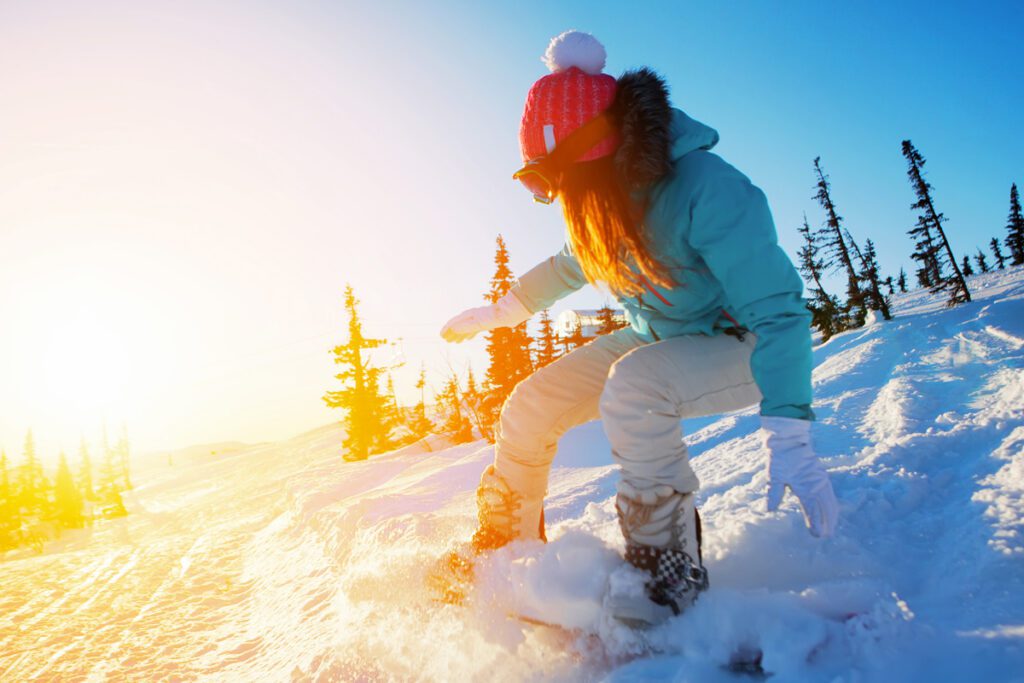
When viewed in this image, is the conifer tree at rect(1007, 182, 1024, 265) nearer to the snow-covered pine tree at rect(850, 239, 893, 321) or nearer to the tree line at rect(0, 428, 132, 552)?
the snow-covered pine tree at rect(850, 239, 893, 321)

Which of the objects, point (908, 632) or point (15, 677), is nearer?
point (908, 632)

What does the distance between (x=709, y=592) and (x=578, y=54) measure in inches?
77.2

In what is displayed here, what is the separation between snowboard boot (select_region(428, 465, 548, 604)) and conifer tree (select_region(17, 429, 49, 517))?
138ft

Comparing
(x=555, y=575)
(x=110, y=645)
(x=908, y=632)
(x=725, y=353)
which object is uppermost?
(x=725, y=353)

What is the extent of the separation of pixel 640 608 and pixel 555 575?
11.4 inches

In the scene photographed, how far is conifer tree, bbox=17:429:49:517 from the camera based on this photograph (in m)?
30.0

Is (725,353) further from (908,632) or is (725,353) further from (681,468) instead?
(908,632)

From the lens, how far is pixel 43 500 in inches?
1212

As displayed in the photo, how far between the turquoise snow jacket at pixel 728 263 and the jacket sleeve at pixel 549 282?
0.75m

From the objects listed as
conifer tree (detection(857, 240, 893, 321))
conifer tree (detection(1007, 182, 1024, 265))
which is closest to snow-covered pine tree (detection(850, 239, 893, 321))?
conifer tree (detection(857, 240, 893, 321))

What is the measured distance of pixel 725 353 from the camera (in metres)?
1.62

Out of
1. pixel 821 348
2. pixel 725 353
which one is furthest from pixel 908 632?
pixel 821 348

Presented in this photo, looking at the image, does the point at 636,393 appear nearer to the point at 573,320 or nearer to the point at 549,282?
the point at 549,282

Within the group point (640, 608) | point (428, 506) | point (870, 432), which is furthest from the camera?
point (428, 506)
